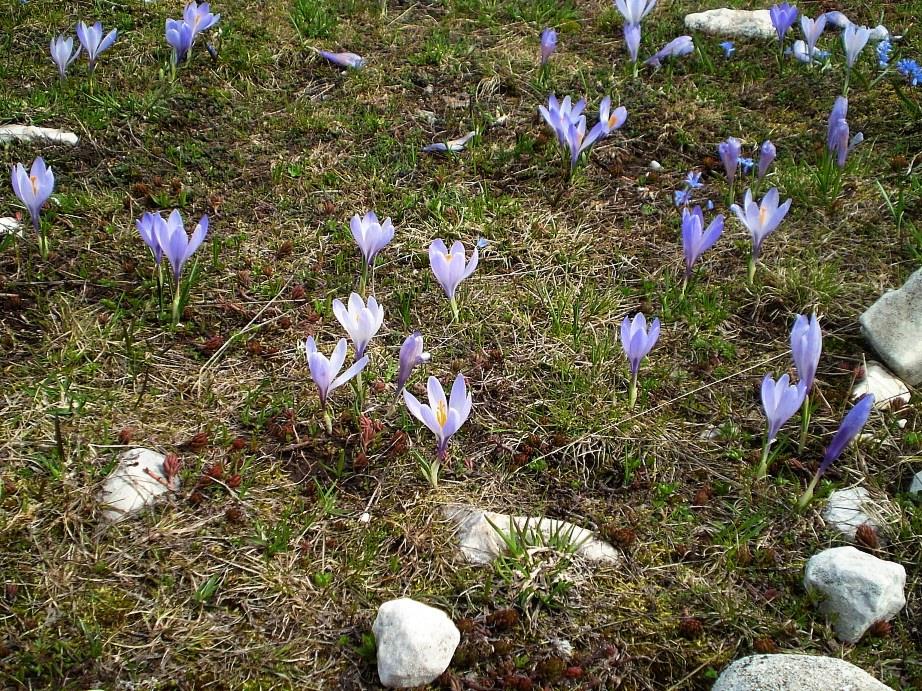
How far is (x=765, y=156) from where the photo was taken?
357cm

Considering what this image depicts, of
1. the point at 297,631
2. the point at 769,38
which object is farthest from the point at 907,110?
the point at 297,631

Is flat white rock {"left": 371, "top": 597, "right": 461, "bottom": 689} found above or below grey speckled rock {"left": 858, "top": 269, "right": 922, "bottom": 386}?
below

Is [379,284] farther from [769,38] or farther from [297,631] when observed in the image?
[769,38]

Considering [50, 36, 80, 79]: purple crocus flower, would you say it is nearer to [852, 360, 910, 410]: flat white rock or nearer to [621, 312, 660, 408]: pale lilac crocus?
[621, 312, 660, 408]: pale lilac crocus

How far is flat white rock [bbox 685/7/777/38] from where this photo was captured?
4.77 metres

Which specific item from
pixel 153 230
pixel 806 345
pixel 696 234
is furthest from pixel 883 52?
pixel 153 230

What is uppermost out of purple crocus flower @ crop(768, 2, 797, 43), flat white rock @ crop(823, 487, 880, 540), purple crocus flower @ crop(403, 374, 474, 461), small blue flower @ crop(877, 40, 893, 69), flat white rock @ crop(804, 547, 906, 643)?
purple crocus flower @ crop(768, 2, 797, 43)

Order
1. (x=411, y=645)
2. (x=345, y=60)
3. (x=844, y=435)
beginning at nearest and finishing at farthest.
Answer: (x=411, y=645)
(x=844, y=435)
(x=345, y=60)

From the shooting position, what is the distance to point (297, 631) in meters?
2.35

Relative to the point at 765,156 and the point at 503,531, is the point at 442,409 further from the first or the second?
the point at 765,156

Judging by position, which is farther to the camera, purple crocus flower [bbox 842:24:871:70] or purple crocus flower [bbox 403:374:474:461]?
purple crocus flower [bbox 842:24:871:70]

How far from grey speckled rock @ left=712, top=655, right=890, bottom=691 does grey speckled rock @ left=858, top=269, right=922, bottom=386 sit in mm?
1214

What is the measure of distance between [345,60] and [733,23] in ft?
6.86

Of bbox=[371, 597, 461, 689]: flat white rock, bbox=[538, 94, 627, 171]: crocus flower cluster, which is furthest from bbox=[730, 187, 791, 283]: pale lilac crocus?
bbox=[371, 597, 461, 689]: flat white rock
